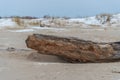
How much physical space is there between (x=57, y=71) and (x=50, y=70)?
192mm

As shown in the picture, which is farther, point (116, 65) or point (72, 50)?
point (72, 50)

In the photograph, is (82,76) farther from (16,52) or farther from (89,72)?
(16,52)

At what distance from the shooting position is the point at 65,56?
383 inches

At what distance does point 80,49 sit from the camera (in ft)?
31.2

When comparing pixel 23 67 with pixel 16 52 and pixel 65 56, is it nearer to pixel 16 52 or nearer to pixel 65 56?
pixel 65 56

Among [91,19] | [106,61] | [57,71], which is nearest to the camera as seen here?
[57,71]

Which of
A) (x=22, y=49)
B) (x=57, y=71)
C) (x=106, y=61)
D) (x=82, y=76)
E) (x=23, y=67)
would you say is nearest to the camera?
(x=82, y=76)

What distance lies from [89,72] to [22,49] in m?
5.13

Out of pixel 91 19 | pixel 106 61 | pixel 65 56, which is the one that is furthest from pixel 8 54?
pixel 91 19

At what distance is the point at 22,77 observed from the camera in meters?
7.27

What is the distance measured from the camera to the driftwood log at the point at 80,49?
9438mm

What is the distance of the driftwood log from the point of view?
9.44 meters

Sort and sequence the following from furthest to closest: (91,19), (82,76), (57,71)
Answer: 1. (91,19)
2. (57,71)
3. (82,76)

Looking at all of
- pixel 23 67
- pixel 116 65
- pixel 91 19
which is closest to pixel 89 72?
pixel 116 65
